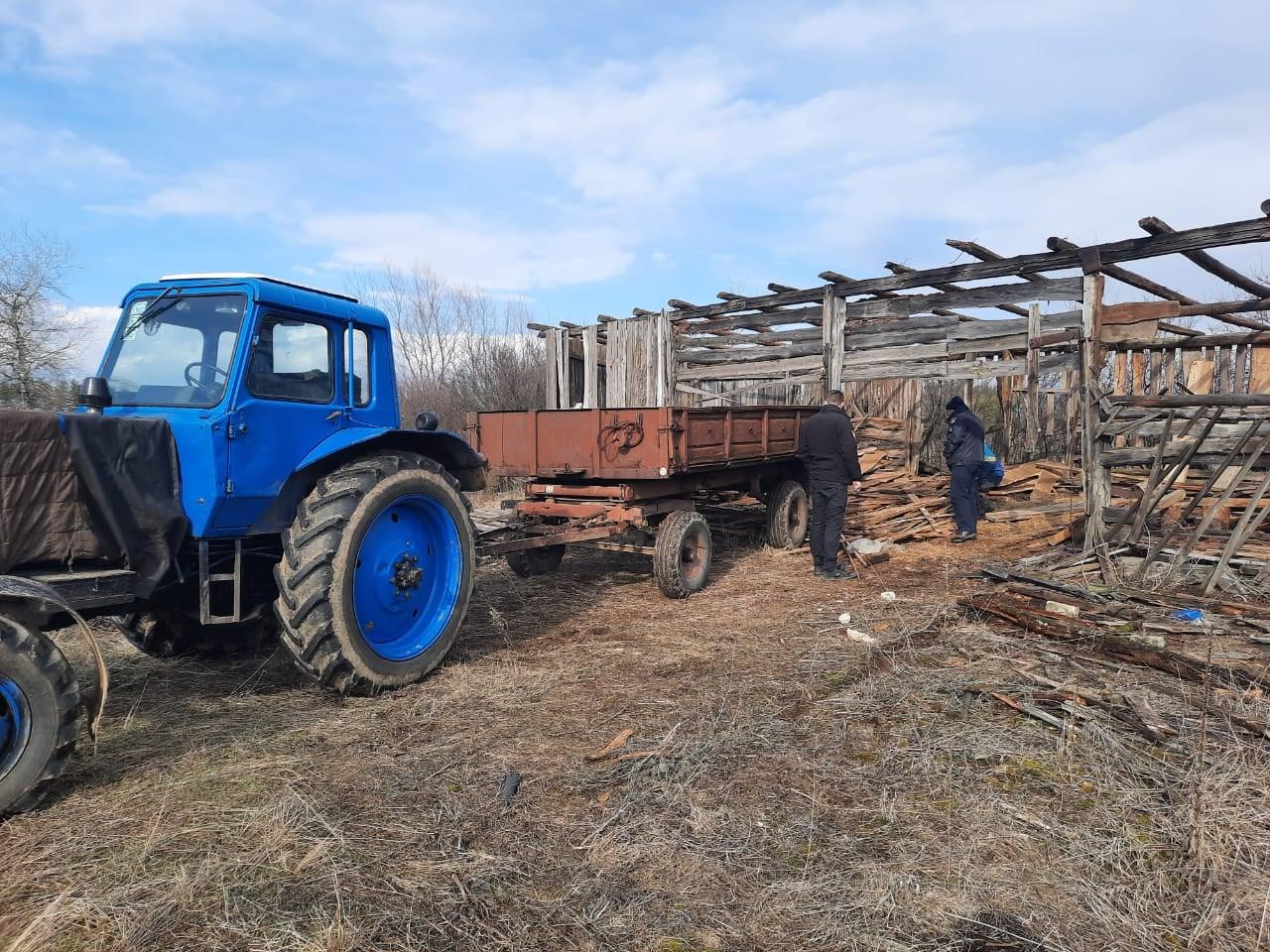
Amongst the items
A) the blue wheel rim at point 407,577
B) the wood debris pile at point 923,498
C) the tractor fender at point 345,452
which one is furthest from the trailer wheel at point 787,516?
the blue wheel rim at point 407,577

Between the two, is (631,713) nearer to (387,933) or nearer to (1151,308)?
(387,933)

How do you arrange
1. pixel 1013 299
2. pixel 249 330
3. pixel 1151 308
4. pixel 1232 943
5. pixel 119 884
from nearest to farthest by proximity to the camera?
pixel 1232 943 → pixel 119 884 → pixel 249 330 → pixel 1151 308 → pixel 1013 299

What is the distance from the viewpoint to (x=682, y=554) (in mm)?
7594

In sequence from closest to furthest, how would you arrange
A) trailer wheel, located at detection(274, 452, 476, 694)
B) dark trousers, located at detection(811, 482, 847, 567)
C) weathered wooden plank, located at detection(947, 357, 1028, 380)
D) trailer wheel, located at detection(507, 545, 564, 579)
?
trailer wheel, located at detection(274, 452, 476, 694), trailer wheel, located at detection(507, 545, 564, 579), dark trousers, located at detection(811, 482, 847, 567), weathered wooden plank, located at detection(947, 357, 1028, 380)

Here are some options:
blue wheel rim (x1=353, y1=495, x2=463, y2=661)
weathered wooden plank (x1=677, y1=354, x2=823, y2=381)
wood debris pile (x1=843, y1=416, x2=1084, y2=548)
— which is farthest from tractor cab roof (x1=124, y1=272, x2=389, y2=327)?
weathered wooden plank (x1=677, y1=354, x2=823, y2=381)

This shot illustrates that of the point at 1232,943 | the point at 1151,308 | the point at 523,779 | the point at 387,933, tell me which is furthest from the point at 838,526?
the point at 387,933

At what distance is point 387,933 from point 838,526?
655 centimetres

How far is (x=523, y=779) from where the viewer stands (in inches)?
148

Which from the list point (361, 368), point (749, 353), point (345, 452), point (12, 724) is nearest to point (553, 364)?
point (749, 353)

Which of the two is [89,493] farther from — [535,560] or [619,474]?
[535,560]

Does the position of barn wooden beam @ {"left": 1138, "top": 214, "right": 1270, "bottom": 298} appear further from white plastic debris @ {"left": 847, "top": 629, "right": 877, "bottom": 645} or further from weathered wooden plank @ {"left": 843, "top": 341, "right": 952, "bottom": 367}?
white plastic debris @ {"left": 847, "top": 629, "right": 877, "bottom": 645}

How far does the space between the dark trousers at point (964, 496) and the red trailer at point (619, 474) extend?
9.73 feet

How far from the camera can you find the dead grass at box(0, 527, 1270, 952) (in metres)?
2.64

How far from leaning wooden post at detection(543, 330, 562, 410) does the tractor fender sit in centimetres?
981
